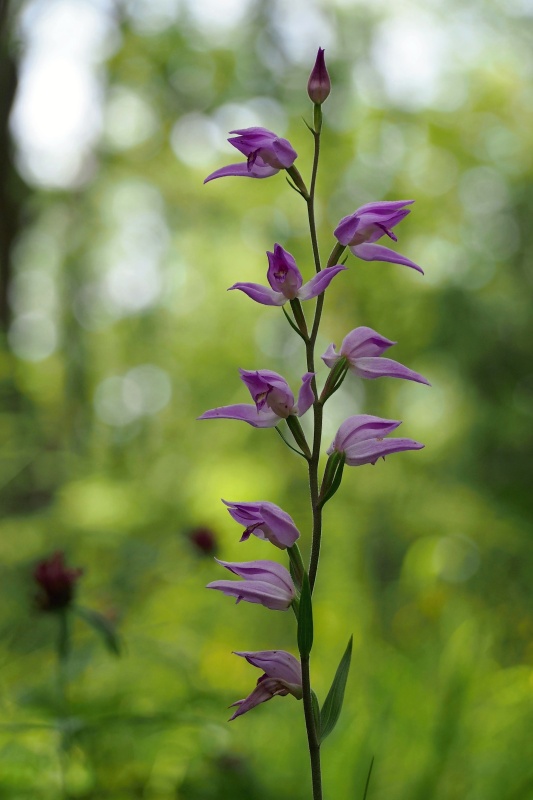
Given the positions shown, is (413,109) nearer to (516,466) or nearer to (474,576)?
(516,466)

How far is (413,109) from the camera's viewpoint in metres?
3.90

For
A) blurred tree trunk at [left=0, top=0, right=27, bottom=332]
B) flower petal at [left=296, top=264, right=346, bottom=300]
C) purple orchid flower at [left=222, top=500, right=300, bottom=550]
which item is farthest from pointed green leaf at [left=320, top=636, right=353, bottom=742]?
blurred tree trunk at [left=0, top=0, right=27, bottom=332]

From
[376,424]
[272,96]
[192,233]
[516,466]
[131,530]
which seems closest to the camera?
[376,424]

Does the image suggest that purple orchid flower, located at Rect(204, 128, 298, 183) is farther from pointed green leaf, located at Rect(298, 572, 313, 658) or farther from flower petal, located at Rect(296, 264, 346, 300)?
pointed green leaf, located at Rect(298, 572, 313, 658)

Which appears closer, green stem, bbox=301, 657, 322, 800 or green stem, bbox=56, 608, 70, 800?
green stem, bbox=301, 657, 322, 800

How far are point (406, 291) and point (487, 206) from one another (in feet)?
2.78

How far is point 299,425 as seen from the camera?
761 millimetres

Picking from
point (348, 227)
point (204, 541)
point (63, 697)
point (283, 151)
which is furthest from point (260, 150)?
point (204, 541)

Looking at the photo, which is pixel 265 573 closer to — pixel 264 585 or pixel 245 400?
pixel 264 585

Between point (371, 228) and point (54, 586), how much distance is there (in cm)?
77

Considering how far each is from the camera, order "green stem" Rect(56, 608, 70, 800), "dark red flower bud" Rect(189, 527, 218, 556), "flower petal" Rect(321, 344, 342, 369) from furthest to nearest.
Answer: "dark red flower bud" Rect(189, 527, 218, 556) → "green stem" Rect(56, 608, 70, 800) → "flower petal" Rect(321, 344, 342, 369)

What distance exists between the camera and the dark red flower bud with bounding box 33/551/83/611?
1.21m

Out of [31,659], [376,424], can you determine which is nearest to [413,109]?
[31,659]

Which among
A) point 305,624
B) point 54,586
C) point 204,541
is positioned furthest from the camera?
point 204,541
